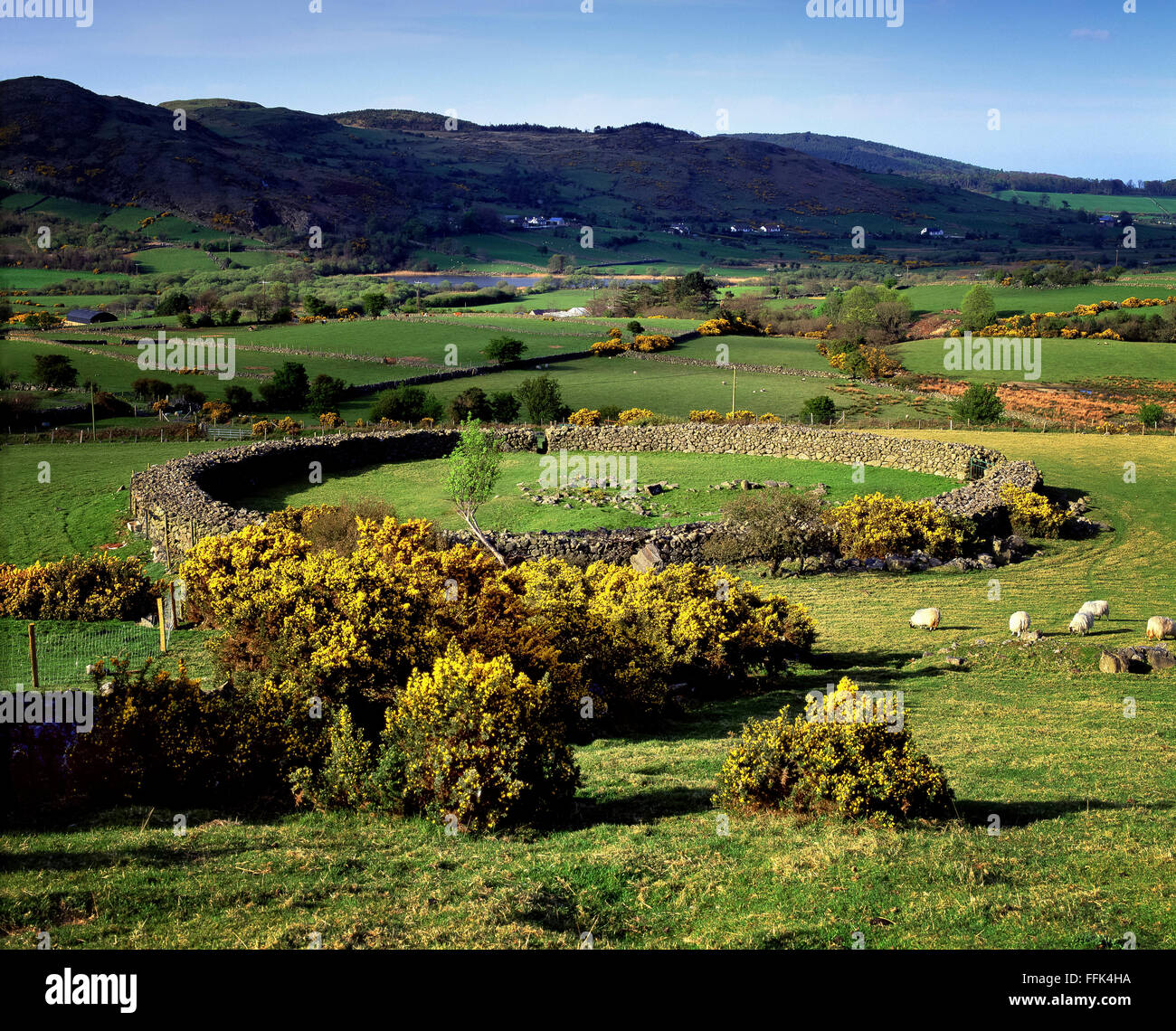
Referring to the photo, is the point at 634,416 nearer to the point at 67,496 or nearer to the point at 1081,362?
the point at 67,496

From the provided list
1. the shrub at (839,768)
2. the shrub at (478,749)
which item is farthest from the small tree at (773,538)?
the shrub at (478,749)

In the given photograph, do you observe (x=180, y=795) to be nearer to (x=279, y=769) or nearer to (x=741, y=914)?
(x=279, y=769)

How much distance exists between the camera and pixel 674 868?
9938 mm

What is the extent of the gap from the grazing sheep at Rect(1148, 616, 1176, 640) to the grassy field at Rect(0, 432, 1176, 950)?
5.76 metres

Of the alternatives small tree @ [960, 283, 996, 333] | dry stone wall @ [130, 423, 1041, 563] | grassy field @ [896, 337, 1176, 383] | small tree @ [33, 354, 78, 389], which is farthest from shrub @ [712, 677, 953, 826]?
small tree @ [960, 283, 996, 333]

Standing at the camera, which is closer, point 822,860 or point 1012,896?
point 1012,896

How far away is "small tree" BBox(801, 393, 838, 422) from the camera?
59.6 metres

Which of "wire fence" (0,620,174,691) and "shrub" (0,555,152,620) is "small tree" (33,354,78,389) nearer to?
"shrub" (0,555,152,620)

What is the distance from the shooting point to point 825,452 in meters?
44.8

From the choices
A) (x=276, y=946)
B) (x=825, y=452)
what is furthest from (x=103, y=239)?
(x=276, y=946)

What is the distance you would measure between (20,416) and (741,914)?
2033 inches

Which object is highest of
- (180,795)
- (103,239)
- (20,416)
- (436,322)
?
(103,239)

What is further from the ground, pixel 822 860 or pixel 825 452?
pixel 825 452
